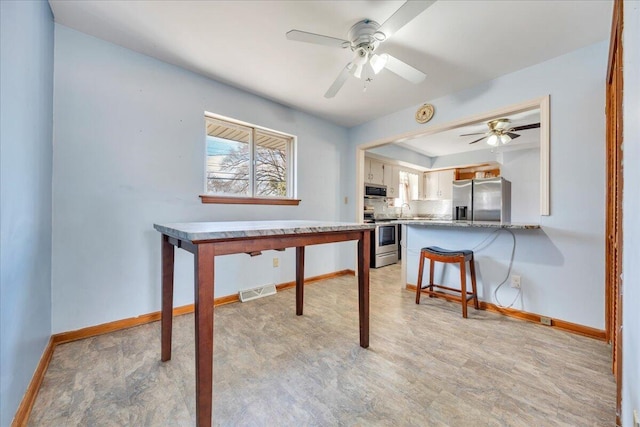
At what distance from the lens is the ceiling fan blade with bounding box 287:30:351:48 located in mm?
1590

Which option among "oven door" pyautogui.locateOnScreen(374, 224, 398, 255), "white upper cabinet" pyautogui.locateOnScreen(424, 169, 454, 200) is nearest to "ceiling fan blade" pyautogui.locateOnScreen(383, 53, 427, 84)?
"oven door" pyautogui.locateOnScreen(374, 224, 398, 255)

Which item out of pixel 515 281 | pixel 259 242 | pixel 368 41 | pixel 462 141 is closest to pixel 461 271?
pixel 515 281

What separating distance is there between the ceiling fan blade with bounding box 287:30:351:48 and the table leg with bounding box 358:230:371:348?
4.37ft

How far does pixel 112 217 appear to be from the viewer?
2.05 m

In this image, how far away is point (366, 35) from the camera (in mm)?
1795

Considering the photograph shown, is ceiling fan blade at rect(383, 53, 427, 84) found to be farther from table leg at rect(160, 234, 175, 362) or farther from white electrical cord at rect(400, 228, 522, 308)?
table leg at rect(160, 234, 175, 362)

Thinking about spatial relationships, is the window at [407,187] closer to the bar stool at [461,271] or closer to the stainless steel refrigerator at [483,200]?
the stainless steel refrigerator at [483,200]

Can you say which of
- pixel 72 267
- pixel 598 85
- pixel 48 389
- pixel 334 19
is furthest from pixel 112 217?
pixel 598 85

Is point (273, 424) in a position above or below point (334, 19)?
below

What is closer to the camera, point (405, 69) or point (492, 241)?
point (405, 69)

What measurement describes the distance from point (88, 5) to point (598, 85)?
3812 millimetres

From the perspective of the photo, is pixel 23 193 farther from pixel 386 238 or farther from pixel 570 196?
pixel 386 238

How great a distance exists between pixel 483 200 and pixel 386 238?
1738 millimetres

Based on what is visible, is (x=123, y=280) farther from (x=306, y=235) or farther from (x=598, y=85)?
(x=598, y=85)
